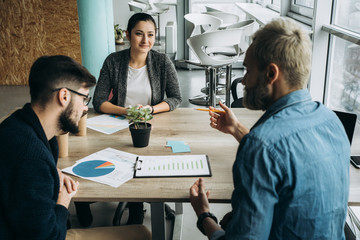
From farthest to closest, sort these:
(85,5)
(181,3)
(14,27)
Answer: (181,3), (14,27), (85,5)

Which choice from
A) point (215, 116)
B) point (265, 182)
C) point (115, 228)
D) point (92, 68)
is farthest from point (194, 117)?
point (92, 68)

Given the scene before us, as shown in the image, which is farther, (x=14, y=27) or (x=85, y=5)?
(x=14, y=27)

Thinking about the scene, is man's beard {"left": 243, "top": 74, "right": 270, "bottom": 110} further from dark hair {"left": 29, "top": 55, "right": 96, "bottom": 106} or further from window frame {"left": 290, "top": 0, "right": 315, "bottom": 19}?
window frame {"left": 290, "top": 0, "right": 315, "bottom": 19}

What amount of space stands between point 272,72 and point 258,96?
0.33 ft

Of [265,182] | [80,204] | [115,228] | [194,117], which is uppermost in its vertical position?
[265,182]

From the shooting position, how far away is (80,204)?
2477 mm

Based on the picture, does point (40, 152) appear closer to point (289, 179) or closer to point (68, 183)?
point (68, 183)

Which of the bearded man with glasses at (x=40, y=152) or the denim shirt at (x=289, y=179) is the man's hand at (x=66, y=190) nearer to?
the bearded man with glasses at (x=40, y=152)

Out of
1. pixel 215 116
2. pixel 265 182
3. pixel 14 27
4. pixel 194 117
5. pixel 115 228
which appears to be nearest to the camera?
Answer: pixel 265 182

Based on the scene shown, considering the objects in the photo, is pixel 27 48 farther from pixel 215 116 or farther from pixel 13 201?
pixel 13 201

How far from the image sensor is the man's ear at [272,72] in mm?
1069

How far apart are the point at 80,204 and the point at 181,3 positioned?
5.02 m

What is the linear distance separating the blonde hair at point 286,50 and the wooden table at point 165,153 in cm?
55

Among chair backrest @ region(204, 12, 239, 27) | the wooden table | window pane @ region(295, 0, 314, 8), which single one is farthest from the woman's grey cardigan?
chair backrest @ region(204, 12, 239, 27)
